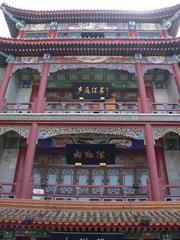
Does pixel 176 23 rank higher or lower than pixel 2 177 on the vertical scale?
higher

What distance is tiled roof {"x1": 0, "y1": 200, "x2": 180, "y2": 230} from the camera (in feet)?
28.2

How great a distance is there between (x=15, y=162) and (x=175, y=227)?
872 cm

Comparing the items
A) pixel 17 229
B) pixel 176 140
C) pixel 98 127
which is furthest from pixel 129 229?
pixel 176 140

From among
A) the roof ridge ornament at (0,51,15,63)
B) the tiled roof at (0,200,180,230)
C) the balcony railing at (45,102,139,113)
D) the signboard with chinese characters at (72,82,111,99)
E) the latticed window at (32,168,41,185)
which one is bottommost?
the tiled roof at (0,200,180,230)

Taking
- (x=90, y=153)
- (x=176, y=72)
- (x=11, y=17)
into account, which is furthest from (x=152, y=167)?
(x=11, y=17)

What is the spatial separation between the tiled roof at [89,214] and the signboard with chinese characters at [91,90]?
7828mm

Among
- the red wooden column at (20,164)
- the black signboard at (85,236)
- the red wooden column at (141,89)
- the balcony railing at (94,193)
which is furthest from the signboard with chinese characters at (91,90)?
the black signboard at (85,236)

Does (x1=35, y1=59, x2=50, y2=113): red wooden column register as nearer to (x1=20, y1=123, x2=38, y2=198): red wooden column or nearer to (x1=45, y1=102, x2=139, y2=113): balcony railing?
(x1=45, y1=102, x2=139, y2=113): balcony railing

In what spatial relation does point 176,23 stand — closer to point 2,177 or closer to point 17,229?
point 2,177

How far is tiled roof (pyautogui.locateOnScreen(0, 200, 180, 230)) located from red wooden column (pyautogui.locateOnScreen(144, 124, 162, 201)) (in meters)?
0.58

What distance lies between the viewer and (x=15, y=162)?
14.5m

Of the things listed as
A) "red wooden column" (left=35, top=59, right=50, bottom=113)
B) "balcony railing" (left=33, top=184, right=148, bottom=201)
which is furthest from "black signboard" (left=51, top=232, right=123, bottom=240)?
"red wooden column" (left=35, top=59, right=50, bottom=113)

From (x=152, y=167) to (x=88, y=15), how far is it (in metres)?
12.2

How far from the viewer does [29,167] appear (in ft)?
38.5
